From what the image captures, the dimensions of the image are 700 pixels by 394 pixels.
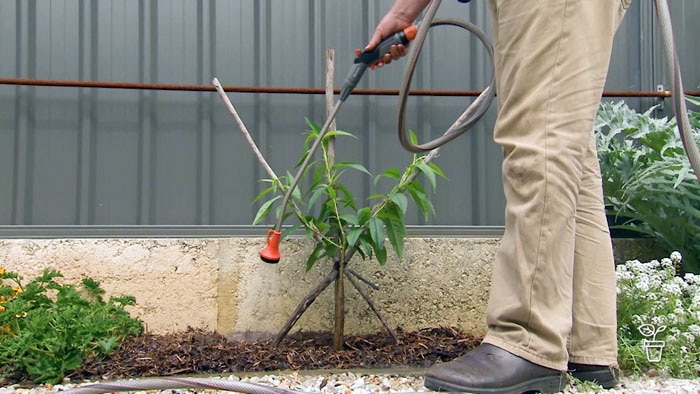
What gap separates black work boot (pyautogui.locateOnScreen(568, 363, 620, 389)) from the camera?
1.90m

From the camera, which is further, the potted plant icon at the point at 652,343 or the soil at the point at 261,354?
the soil at the point at 261,354

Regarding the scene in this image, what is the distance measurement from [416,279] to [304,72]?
1071mm

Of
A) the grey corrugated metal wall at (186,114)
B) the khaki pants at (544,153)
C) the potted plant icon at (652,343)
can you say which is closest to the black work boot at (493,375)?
the khaki pants at (544,153)

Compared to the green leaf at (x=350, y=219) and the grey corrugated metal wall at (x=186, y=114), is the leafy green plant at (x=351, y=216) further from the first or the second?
the grey corrugated metal wall at (x=186, y=114)

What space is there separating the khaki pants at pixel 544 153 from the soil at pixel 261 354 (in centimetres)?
84

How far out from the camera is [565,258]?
1.72 m

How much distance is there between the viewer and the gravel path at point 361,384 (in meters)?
1.96

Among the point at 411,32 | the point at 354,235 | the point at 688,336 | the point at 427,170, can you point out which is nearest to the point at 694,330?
the point at 688,336

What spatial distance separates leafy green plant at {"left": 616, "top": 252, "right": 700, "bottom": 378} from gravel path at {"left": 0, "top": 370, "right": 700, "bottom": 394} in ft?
0.27

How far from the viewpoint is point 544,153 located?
168cm

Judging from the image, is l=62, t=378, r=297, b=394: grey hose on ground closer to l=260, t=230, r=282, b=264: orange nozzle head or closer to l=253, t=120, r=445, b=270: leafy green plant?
l=260, t=230, r=282, b=264: orange nozzle head

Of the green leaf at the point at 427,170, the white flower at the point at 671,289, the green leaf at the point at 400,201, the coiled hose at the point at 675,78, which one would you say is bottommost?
the white flower at the point at 671,289

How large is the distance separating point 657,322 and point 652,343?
0.09 metres

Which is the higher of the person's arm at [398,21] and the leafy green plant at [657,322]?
the person's arm at [398,21]
